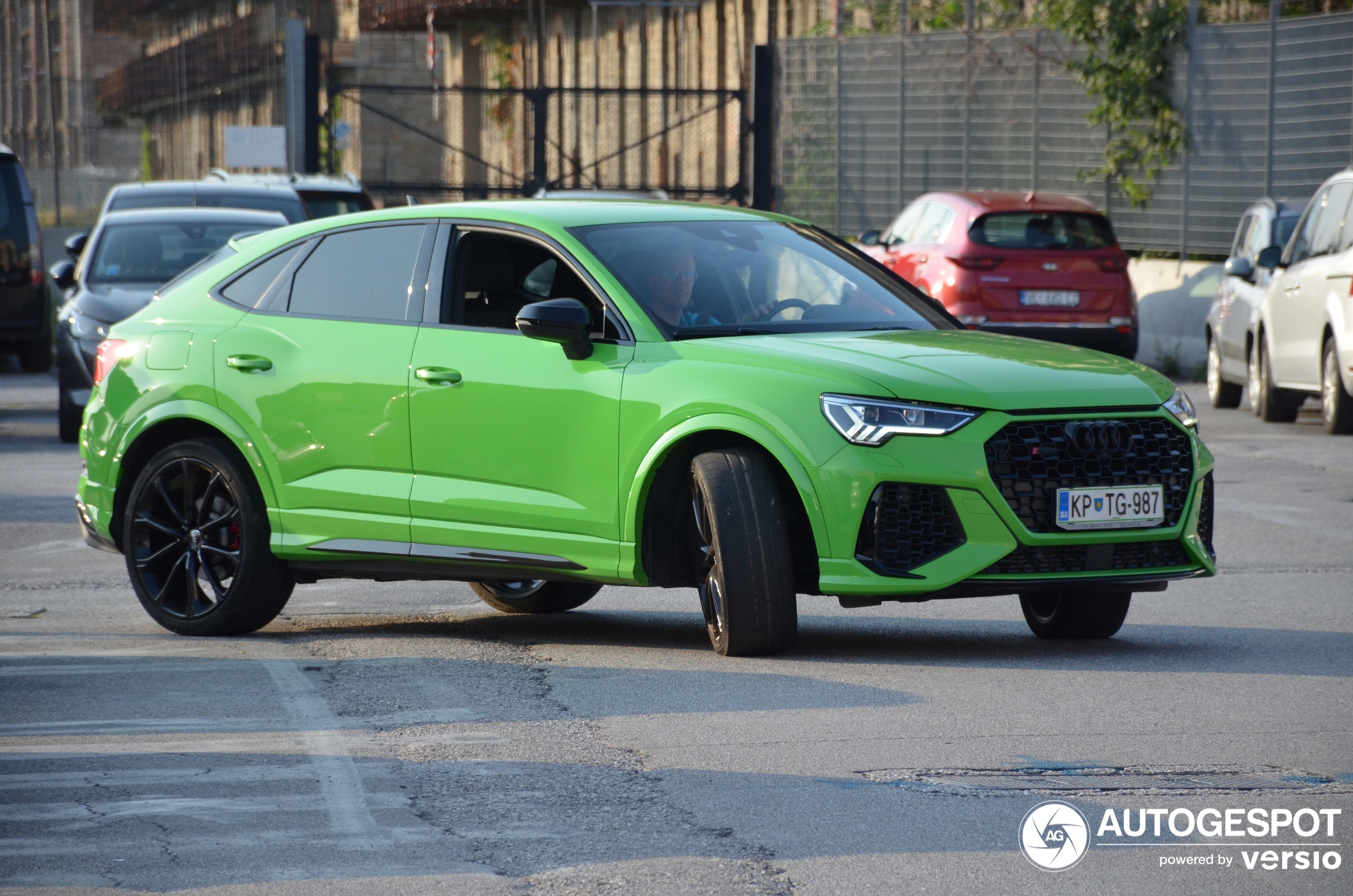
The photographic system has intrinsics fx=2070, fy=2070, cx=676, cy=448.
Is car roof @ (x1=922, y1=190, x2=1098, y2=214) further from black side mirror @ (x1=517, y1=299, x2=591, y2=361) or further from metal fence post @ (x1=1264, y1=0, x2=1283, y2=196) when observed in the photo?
black side mirror @ (x1=517, y1=299, x2=591, y2=361)

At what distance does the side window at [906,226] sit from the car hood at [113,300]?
26.5 ft

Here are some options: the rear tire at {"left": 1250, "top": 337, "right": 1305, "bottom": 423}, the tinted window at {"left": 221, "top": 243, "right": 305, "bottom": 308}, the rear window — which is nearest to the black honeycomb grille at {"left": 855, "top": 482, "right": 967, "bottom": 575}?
the tinted window at {"left": 221, "top": 243, "right": 305, "bottom": 308}

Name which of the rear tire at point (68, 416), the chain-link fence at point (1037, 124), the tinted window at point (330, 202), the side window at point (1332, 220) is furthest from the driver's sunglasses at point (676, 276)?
the tinted window at point (330, 202)

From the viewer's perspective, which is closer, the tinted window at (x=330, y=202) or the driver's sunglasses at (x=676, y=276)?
the driver's sunglasses at (x=676, y=276)

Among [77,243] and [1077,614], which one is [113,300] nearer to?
[77,243]

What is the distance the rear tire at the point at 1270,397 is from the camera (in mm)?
16562

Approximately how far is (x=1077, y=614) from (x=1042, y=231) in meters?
12.3

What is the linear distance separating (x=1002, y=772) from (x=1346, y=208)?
11014 mm

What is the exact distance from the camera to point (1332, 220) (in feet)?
50.8

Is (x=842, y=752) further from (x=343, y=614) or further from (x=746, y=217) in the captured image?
(x=343, y=614)

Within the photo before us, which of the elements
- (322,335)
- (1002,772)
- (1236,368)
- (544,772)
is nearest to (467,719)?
(544,772)

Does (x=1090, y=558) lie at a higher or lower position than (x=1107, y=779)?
higher

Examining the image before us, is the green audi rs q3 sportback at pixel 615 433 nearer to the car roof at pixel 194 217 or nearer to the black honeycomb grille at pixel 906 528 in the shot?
the black honeycomb grille at pixel 906 528

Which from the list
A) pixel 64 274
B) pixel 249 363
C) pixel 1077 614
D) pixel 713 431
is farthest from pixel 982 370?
pixel 64 274
